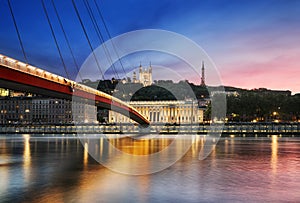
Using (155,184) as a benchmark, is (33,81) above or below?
above

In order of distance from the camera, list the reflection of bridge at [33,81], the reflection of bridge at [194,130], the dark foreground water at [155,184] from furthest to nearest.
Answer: the reflection of bridge at [194,130] → the reflection of bridge at [33,81] → the dark foreground water at [155,184]

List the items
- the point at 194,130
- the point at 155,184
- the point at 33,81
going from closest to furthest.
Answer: the point at 155,184
the point at 33,81
the point at 194,130

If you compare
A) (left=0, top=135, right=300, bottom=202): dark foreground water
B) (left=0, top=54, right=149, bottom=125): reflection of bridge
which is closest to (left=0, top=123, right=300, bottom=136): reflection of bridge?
(left=0, top=54, right=149, bottom=125): reflection of bridge

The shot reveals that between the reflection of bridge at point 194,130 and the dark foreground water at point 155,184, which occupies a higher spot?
the reflection of bridge at point 194,130

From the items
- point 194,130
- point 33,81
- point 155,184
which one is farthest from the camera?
point 194,130

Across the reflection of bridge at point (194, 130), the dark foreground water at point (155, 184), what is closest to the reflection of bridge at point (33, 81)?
the dark foreground water at point (155, 184)

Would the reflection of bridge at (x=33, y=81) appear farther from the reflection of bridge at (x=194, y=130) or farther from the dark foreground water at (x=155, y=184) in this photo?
the reflection of bridge at (x=194, y=130)

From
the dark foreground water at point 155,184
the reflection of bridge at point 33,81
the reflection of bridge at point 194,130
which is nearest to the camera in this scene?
the dark foreground water at point 155,184

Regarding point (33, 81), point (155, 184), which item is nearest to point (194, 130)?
point (33, 81)

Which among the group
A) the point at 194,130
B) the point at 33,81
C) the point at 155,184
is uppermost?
the point at 33,81

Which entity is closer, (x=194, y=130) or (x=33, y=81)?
(x=33, y=81)

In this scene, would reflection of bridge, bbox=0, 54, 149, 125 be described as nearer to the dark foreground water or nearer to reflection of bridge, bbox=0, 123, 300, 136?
the dark foreground water

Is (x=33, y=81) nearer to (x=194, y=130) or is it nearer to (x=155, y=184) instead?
(x=155, y=184)

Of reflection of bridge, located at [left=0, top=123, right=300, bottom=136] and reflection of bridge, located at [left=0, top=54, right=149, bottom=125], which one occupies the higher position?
reflection of bridge, located at [left=0, top=54, right=149, bottom=125]
